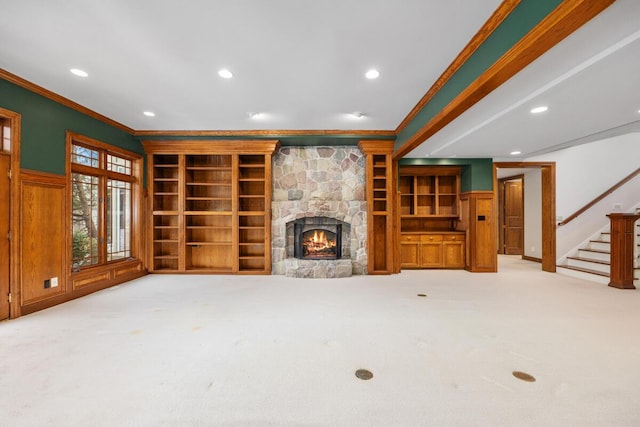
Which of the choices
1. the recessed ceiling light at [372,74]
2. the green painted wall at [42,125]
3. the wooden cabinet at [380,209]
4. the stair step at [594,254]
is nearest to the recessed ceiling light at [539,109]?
the recessed ceiling light at [372,74]

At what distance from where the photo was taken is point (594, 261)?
505cm

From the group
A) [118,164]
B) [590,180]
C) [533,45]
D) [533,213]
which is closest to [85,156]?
[118,164]

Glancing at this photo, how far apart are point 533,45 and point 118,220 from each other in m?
6.12

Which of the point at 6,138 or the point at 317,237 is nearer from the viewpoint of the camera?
the point at 6,138

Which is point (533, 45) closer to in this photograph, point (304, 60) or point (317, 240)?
point (304, 60)

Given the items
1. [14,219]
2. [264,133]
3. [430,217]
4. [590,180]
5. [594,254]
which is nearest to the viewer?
[14,219]

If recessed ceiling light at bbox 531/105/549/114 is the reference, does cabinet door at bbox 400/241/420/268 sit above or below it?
below

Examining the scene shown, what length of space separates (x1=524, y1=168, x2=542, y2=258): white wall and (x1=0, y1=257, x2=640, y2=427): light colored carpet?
11.4 ft

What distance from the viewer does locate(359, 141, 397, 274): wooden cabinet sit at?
504 centimetres

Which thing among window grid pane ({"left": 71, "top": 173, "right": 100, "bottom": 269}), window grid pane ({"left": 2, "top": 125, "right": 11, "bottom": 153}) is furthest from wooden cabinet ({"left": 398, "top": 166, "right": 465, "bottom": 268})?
window grid pane ({"left": 2, "top": 125, "right": 11, "bottom": 153})

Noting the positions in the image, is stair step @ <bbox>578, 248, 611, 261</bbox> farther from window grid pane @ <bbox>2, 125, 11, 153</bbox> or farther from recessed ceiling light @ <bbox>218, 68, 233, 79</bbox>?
window grid pane @ <bbox>2, 125, 11, 153</bbox>

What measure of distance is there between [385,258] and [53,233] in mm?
5386

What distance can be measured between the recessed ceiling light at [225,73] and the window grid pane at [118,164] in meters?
3.13

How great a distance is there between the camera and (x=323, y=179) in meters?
5.28
